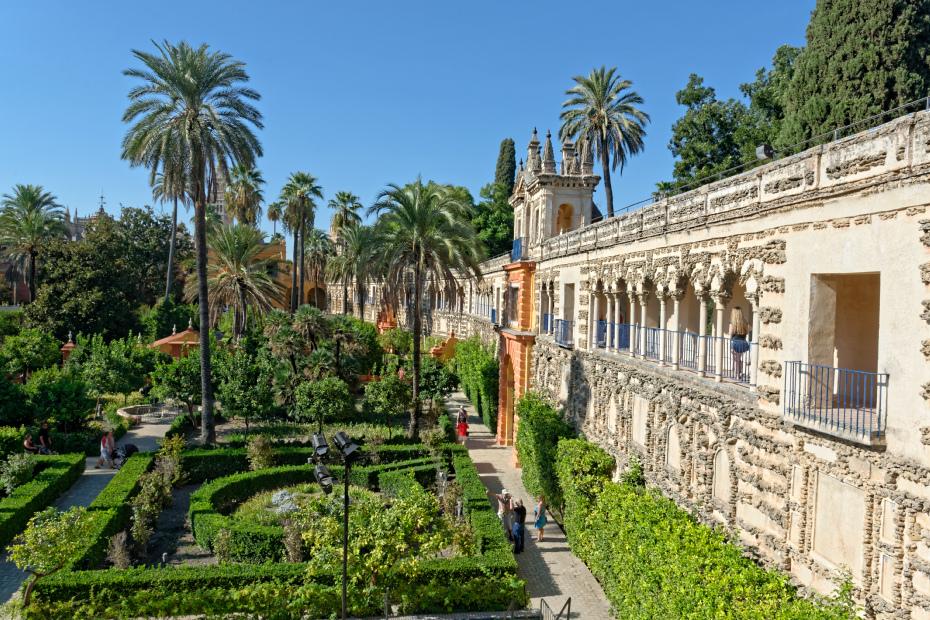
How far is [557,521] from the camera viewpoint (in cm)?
2058

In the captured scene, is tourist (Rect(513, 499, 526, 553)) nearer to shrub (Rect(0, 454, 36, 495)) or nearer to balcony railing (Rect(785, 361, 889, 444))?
balcony railing (Rect(785, 361, 889, 444))

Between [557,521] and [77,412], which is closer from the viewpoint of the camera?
[557,521]

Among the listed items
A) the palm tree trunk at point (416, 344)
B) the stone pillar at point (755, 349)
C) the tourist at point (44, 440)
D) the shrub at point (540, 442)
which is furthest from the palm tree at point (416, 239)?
the stone pillar at point (755, 349)

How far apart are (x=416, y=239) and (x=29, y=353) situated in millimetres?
26813

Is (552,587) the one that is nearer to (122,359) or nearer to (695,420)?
(695,420)

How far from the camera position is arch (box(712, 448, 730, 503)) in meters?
12.2

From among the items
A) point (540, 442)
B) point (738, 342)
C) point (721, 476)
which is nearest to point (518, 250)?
point (540, 442)

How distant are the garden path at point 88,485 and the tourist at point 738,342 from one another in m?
17.1

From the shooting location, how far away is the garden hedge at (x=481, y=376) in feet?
112

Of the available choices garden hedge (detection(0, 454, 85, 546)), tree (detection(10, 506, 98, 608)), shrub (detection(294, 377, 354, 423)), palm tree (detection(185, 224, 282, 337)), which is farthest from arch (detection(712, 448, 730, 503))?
palm tree (detection(185, 224, 282, 337))

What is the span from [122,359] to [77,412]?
6421 millimetres

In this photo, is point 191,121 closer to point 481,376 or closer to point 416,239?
point 416,239

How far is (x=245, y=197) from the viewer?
196 ft

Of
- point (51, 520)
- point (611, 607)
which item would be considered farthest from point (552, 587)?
point (51, 520)
